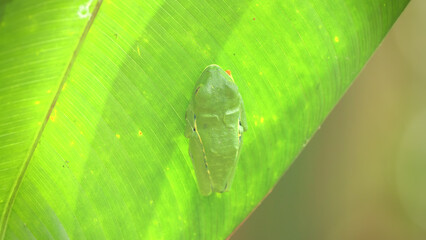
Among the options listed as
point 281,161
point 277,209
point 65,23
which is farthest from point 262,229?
point 65,23

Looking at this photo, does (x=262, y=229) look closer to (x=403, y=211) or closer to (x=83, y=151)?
(x=403, y=211)

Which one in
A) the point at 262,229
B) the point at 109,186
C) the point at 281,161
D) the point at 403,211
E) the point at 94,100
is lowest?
the point at 403,211

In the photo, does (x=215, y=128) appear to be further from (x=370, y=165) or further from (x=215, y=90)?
(x=370, y=165)

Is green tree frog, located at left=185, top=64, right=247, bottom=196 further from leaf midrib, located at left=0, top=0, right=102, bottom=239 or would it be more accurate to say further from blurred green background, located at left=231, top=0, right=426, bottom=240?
blurred green background, located at left=231, top=0, right=426, bottom=240

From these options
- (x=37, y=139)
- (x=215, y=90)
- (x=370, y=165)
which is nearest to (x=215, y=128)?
(x=215, y=90)

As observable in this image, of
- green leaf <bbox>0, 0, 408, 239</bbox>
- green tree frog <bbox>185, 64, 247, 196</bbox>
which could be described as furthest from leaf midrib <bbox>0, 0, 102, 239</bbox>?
Result: green tree frog <bbox>185, 64, 247, 196</bbox>
